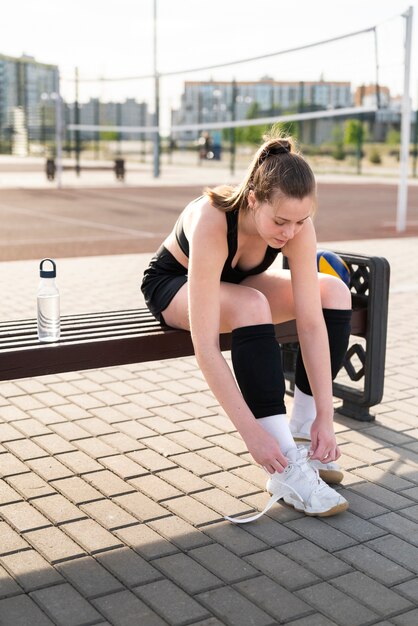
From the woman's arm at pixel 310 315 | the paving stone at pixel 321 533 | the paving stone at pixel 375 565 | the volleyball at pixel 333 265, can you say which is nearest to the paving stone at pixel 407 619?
the paving stone at pixel 375 565

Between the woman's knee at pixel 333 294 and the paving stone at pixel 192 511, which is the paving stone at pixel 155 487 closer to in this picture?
the paving stone at pixel 192 511

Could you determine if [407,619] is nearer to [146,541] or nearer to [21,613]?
[146,541]

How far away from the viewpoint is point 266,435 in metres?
3.04

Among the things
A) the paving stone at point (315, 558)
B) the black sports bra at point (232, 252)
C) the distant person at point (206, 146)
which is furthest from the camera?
the distant person at point (206, 146)

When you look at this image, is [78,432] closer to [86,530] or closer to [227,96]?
[86,530]

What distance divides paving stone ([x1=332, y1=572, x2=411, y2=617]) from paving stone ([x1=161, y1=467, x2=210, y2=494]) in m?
0.84

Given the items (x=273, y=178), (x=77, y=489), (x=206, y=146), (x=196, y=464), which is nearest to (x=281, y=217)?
(x=273, y=178)

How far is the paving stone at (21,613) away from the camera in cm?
250

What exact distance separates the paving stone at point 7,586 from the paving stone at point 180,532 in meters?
0.56

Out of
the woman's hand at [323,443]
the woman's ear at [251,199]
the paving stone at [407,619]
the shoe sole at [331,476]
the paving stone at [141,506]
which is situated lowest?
the paving stone at [407,619]

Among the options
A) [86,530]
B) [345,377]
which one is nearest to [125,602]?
[86,530]

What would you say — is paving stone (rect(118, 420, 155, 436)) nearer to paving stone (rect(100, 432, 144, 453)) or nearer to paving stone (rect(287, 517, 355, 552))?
paving stone (rect(100, 432, 144, 453))

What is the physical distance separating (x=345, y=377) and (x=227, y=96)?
2884cm

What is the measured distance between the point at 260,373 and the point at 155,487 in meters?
0.70
